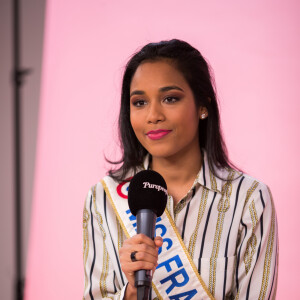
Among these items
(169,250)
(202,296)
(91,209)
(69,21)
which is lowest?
(202,296)

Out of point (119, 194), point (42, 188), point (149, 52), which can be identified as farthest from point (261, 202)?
point (42, 188)

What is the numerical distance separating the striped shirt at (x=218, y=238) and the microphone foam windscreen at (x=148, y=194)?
0.37 meters

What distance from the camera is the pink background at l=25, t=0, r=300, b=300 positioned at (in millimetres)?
2471

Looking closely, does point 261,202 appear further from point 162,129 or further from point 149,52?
point 149,52

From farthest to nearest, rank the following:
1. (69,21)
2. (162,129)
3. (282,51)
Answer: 1. (69,21)
2. (282,51)
3. (162,129)

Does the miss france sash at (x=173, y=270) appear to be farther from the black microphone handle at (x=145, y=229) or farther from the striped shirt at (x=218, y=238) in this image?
the black microphone handle at (x=145, y=229)

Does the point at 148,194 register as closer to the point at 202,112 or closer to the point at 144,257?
the point at 144,257

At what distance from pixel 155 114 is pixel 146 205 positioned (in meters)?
0.43

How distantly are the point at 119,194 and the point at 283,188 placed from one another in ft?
3.69

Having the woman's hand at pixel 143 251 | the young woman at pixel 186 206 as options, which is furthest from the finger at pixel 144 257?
the young woman at pixel 186 206

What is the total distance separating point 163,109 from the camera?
1542 mm

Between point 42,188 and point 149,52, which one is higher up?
point 149,52

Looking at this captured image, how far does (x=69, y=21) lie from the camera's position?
2.64m

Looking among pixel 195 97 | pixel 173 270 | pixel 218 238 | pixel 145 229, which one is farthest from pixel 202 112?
pixel 145 229
